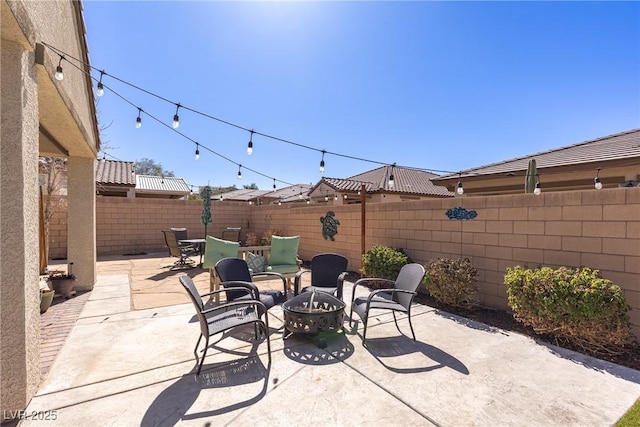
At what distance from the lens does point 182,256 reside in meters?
8.40

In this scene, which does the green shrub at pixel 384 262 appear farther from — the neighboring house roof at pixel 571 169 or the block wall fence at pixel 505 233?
the neighboring house roof at pixel 571 169

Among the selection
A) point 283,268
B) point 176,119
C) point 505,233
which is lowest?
point 283,268

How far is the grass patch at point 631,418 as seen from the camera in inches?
79.2

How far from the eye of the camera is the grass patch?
6.60 feet

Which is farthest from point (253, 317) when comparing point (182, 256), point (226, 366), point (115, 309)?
point (182, 256)

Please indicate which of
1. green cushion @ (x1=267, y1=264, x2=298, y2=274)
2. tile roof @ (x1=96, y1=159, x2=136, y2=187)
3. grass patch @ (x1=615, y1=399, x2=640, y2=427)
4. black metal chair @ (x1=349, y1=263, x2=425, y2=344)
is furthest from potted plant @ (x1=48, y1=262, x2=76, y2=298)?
tile roof @ (x1=96, y1=159, x2=136, y2=187)

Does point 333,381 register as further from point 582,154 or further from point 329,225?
point 582,154

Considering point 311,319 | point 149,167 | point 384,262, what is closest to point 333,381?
point 311,319

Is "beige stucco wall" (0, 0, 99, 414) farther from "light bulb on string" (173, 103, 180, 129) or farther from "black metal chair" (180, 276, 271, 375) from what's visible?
"light bulb on string" (173, 103, 180, 129)

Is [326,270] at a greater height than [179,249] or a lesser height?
greater

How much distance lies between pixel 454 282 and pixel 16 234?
5180 millimetres

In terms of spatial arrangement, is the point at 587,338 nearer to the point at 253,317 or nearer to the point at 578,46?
the point at 253,317

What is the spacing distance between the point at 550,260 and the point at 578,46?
5.51m

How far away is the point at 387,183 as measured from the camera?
537 inches
